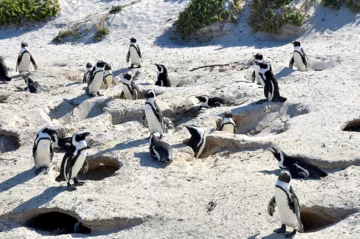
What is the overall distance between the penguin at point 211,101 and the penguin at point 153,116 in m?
1.38

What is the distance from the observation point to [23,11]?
57.1ft

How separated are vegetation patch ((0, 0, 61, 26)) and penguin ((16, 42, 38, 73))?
11.5 ft

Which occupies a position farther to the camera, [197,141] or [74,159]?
[197,141]

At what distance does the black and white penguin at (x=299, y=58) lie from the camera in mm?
12953

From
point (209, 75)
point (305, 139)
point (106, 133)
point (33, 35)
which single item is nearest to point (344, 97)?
point (305, 139)

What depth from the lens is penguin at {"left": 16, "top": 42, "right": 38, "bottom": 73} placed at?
1395 cm

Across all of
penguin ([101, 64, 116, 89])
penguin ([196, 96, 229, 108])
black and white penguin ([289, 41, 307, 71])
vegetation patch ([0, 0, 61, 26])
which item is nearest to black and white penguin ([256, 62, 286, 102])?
penguin ([196, 96, 229, 108])

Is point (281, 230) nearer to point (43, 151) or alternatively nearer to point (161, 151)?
point (161, 151)

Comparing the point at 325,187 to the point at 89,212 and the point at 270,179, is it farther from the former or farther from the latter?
the point at 89,212

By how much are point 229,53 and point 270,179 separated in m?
6.64

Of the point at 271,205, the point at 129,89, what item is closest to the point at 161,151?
the point at 271,205

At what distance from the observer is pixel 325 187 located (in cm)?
812

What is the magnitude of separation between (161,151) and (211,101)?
2.53 metres

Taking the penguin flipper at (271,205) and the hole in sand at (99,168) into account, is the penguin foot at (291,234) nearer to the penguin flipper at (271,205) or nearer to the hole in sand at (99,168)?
the penguin flipper at (271,205)
